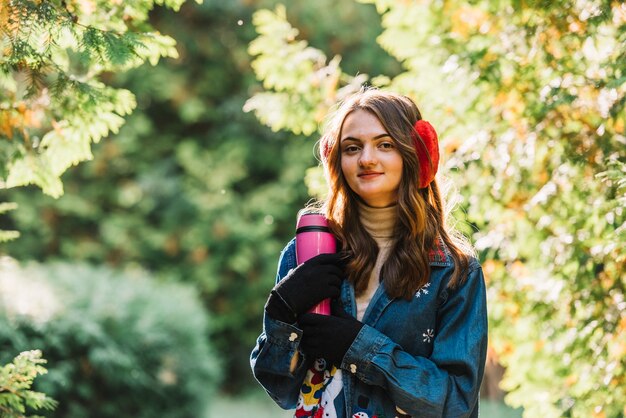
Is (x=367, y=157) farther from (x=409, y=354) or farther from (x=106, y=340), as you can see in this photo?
(x=106, y=340)

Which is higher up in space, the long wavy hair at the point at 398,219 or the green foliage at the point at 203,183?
the green foliage at the point at 203,183

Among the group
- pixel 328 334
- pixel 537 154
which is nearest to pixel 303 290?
pixel 328 334

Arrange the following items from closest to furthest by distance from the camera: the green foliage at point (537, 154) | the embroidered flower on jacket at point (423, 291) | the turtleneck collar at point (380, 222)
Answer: the embroidered flower on jacket at point (423, 291), the turtleneck collar at point (380, 222), the green foliage at point (537, 154)

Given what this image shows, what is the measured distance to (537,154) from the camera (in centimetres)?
438

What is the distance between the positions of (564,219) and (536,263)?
38 cm

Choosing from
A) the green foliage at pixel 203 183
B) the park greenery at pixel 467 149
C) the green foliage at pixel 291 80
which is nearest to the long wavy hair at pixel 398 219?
the park greenery at pixel 467 149

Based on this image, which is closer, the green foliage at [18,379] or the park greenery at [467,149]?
the green foliage at [18,379]

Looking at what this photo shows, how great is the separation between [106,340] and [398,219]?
5317 mm

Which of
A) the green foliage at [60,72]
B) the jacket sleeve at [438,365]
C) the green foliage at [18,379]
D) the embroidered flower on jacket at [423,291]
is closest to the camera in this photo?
the jacket sleeve at [438,365]

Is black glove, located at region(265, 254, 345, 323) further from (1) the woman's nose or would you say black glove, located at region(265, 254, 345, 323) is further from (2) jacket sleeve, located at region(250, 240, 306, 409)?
(1) the woman's nose

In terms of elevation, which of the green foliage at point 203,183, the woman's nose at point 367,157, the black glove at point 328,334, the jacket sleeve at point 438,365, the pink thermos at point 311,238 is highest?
the green foliage at point 203,183

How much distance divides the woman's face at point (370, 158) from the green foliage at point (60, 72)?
85cm

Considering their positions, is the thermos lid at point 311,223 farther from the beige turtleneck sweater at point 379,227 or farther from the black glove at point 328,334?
the black glove at point 328,334

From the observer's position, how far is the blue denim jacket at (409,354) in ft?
7.50
